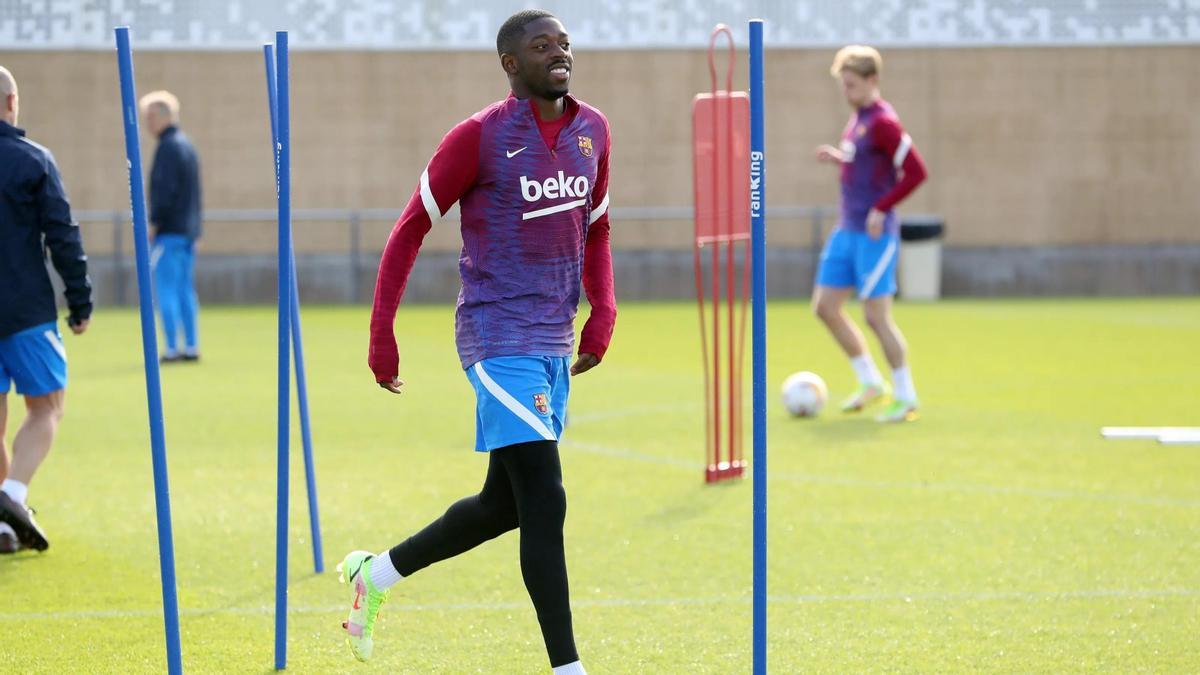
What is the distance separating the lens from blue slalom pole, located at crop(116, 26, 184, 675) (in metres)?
4.51

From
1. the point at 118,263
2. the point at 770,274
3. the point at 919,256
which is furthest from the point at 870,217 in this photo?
the point at 118,263

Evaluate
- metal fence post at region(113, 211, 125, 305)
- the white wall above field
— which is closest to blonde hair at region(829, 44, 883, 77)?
the white wall above field

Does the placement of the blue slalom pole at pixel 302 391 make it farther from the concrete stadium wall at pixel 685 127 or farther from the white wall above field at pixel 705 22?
the white wall above field at pixel 705 22

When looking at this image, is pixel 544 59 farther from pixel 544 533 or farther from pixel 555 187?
pixel 544 533

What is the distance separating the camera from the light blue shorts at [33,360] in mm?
7109

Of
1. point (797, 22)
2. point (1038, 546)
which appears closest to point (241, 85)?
point (797, 22)

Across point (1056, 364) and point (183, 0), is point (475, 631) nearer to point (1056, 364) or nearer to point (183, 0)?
point (1056, 364)

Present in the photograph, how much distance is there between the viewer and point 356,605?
5406mm

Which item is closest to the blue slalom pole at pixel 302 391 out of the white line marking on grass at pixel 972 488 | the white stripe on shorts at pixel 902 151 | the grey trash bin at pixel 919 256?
the white line marking on grass at pixel 972 488

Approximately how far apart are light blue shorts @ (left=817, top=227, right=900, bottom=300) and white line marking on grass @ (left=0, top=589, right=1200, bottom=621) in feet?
16.0

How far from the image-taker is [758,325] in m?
4.39

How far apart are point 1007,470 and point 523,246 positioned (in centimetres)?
522

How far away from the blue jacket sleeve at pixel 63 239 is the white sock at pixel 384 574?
7.55 feet

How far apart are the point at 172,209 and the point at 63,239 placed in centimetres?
864
